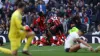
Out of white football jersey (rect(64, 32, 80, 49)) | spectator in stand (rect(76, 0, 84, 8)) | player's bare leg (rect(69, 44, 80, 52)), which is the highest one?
spectator in stand (rect(76, 0, 84, 8))

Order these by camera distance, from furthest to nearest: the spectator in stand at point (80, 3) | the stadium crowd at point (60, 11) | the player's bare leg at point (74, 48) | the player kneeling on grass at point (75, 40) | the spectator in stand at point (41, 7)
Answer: the spectator in stand at point (80, 3), the spectator in stand at point (41, 7), the stadium crowd at point (60, 11), the player's bare leg at point (74, 48), the player kneeling on grass at point (75, 40)

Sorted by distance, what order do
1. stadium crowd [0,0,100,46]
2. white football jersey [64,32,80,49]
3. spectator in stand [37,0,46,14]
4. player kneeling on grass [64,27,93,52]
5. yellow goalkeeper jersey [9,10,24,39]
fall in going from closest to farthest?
yellow goalkeeper jersey [9,10,24,39] < player kneeling on grass [64,27,93,52] < white football jersey [64,32,80,49] < stadium crowd [0,0,100,46] < spectator in stand [37,0,46,14]

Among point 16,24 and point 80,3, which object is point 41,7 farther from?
point 16,24

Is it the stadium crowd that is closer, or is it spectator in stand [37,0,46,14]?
the stadium crowd

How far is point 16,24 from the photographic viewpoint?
1433cm

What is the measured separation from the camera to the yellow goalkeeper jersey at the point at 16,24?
46.8 feet

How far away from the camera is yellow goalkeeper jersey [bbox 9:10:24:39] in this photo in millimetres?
14250

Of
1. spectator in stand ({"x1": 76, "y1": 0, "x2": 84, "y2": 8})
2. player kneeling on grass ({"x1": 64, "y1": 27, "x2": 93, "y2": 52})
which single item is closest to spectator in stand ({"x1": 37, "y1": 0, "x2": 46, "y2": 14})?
spectator in stand ({"x1": 76, "y1": 0, "x2": 84, "y2": 8})

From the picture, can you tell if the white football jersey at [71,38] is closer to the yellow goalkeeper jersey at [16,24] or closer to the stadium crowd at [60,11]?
the yellow goalkeeper jersey at [16,24]

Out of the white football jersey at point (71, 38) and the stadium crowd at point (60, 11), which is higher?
the stadium crowd at point (60, 11)

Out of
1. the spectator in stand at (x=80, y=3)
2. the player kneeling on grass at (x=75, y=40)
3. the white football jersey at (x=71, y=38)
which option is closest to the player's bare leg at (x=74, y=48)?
the player kneeling on grass at (x=75, y=40)

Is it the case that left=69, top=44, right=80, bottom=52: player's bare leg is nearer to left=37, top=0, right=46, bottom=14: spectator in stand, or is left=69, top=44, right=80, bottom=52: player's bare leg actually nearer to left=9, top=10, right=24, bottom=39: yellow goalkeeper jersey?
left=9, top=10, right=24, bottom=39: yellow goalkeeper jersey

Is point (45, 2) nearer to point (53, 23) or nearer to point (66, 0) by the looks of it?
point (66, 0)

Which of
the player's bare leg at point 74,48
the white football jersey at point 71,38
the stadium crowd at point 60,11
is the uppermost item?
the stadium crowd at point 60,11
